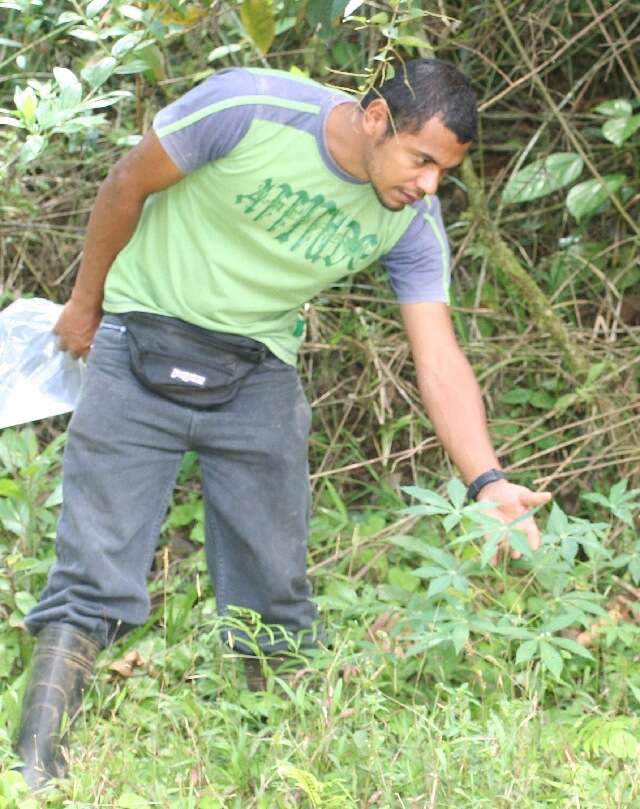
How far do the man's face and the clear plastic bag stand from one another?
968 mm

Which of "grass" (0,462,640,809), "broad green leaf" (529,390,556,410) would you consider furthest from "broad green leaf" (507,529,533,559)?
"broad green leaf" (529,390,556,410)

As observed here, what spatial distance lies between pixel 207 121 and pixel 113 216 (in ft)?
1.01

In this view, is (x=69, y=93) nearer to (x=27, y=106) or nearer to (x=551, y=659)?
(x=27, y=106)

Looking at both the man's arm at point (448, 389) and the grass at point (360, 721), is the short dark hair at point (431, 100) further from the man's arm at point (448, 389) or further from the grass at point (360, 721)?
the grass at point (360, 721)

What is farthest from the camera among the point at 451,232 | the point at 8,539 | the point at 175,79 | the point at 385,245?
the point at 451,232

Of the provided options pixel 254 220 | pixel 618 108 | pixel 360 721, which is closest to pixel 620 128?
pixel 618 108

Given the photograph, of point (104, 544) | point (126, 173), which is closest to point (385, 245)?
point (126, 173)

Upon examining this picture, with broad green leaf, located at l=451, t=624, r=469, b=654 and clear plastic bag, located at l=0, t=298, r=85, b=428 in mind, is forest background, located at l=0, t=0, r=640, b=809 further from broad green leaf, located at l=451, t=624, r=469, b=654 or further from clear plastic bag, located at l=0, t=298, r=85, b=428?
clear plastic bag, located at l=0, t=298, r=85, b=428

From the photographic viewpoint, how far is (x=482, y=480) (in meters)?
3.35

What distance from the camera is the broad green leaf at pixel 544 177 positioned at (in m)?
4.49

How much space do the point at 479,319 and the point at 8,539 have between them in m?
1.67

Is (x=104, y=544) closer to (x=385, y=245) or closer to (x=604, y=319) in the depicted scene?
(x=385, y=245)

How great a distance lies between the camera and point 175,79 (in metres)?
4.54

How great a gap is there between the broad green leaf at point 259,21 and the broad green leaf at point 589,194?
3.74 feet
